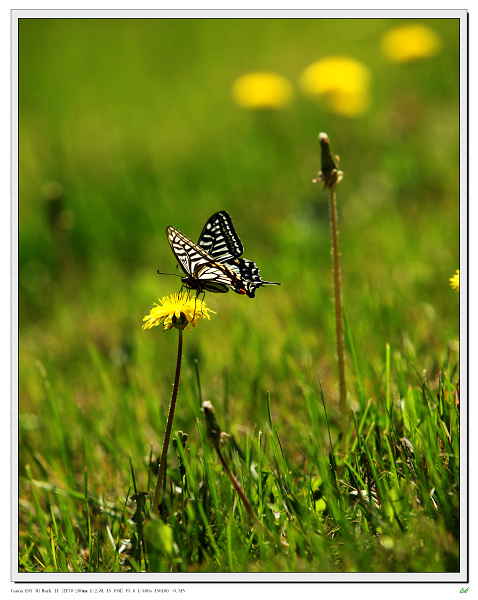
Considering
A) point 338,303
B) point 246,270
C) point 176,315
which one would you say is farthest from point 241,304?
point 176,315

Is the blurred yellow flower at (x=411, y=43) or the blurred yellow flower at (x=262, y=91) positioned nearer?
the blurred yellow flower at (x=411, y=43)

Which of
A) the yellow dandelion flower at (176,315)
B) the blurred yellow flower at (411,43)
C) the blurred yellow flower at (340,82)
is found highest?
the blurred yellow flower at (411,43)

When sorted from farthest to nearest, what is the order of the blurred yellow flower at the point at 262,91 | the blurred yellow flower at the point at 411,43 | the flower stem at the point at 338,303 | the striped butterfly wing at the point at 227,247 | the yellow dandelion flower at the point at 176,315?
the blurred yellow flower at the point at 262,91 → the blurred yellow flower at the point at 411,43 → the striped butterfly wing at the point at 227,247 → the flower stem at the point at 338,303 → the yellow dandelion flower at the point at 176,315

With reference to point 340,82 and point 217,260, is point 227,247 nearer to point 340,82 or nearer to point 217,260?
point 217,260

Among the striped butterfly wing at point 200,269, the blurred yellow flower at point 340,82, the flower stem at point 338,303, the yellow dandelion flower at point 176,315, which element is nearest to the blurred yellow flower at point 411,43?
the blurred yellow flower at point 340,82

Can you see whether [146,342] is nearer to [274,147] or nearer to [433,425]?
[433,425]

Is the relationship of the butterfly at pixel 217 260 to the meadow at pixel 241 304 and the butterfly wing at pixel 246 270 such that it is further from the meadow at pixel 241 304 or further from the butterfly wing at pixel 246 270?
the meadow at pixel 241 304
